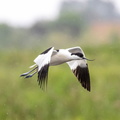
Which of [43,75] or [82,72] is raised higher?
[43,75]

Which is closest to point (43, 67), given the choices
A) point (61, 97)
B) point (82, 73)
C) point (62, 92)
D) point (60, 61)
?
point (60, 61)

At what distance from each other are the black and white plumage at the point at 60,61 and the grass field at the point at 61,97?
3.23 ft

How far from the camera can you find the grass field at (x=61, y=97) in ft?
24.4

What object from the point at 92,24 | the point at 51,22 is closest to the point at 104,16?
the point at 92,24

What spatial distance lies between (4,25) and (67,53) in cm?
3812

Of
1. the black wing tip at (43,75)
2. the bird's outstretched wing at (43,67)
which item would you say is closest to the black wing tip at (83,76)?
the bird's outstretched wing at (43,67)

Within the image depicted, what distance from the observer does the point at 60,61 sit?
5.75 meters

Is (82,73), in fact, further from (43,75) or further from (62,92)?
(62,92)

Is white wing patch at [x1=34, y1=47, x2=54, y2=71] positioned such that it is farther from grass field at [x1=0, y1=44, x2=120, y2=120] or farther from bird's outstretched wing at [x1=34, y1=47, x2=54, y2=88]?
grass field at [x1=0, y1=44, x2=120, y2=120]

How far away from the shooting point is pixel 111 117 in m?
7.79

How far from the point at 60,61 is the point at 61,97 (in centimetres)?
295

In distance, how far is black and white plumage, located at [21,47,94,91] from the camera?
16.6 feet

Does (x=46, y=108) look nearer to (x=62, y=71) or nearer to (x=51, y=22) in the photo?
(x=62, y=71)

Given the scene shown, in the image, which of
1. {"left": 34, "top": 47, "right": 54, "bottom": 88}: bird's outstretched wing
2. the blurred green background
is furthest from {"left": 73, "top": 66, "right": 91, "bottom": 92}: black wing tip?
{"left": 34, "top": 47, "right": 54, "bottom": 88}: bird's outstretched wing
